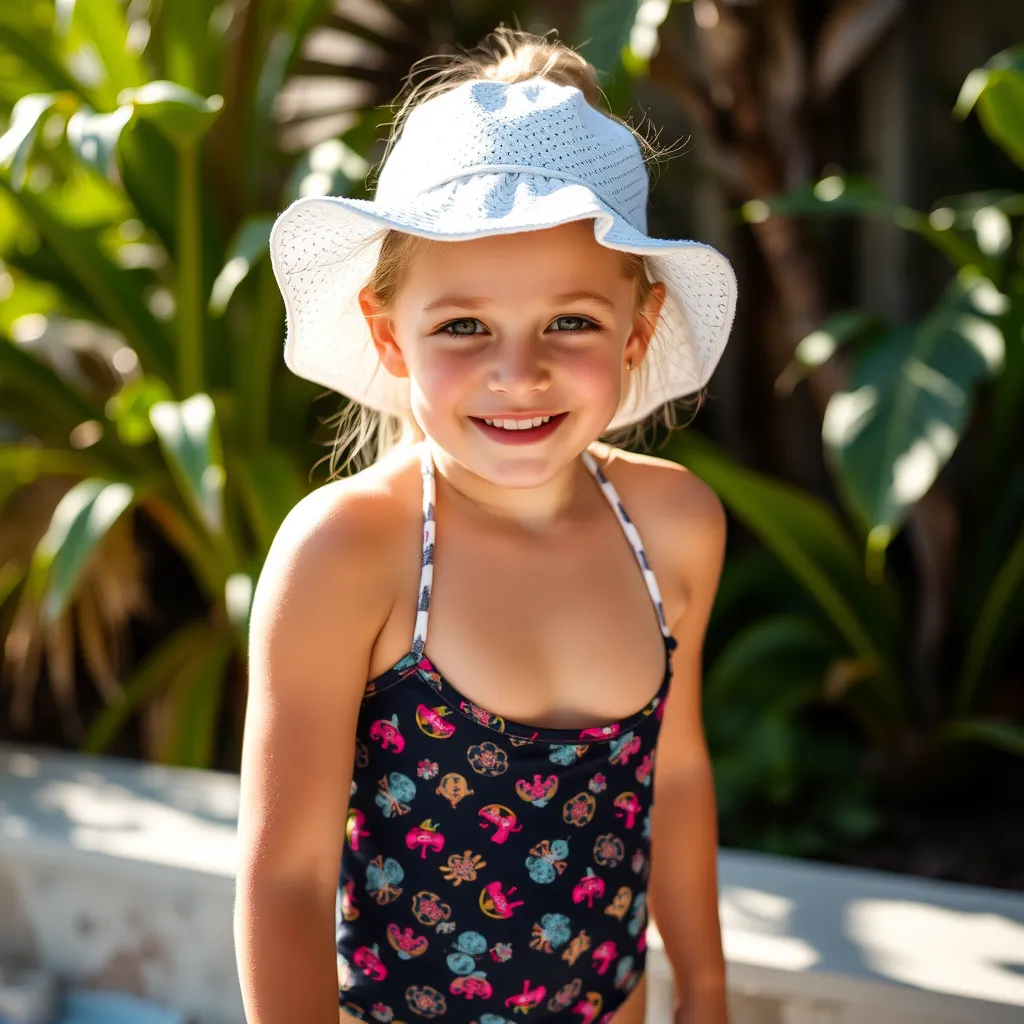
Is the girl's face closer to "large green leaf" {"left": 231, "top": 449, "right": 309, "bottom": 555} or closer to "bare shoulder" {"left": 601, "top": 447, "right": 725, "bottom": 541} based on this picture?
"bare shoulder" {"left": 601, "top": 447, "right": 725, "bottom": 541}

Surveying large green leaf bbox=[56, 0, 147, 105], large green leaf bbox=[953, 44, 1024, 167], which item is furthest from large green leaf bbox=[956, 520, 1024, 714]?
large green leaf bbox=[56, 0, 147, 105]

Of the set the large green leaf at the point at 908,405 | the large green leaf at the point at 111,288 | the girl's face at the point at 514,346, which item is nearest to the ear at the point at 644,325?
the girl's face at the point at 514,346

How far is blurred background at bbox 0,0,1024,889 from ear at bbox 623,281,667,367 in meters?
0.63

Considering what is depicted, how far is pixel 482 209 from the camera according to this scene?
1033 millimetres

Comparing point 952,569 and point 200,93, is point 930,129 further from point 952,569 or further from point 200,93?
point 200,93

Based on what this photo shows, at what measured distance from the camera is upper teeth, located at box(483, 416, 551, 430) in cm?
108

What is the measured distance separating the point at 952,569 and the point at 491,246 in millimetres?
1458

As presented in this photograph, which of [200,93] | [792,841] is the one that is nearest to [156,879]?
[792,841]

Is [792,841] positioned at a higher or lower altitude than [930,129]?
lower

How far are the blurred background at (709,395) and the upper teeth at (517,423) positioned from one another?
0.81 metres

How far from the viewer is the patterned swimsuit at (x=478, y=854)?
3.74 feet

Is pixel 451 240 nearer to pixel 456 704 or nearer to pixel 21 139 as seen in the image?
pixel 456 704

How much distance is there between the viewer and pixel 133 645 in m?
3.11

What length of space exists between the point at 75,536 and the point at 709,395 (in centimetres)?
106
